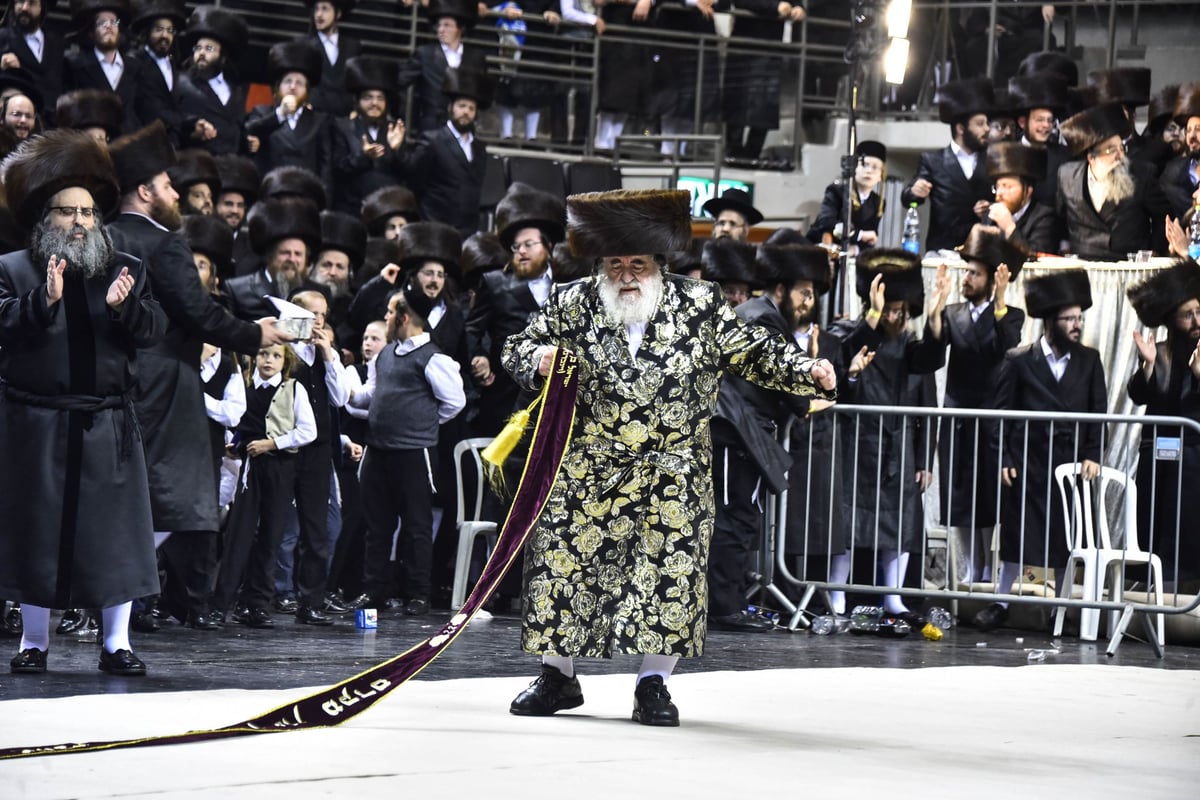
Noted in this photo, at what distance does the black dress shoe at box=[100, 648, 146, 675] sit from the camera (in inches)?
278

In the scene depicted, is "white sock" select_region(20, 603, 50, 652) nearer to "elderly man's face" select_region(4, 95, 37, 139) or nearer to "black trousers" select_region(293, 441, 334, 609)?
"black trousers" select_region(293, 441, 334, 609)

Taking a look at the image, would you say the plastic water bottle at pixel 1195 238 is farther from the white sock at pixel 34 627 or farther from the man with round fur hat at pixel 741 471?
the white sock at pixel 34 627

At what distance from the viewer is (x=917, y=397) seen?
11.2 metres

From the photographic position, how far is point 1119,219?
12430 millimetres

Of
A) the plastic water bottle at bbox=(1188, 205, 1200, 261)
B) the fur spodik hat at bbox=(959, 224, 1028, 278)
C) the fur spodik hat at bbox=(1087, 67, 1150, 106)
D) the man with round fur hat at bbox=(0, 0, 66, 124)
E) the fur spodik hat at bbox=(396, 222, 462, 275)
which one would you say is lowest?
the fur spodik hat at bbox=(396, 222, 462, 275)

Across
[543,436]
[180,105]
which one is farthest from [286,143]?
[543,436]

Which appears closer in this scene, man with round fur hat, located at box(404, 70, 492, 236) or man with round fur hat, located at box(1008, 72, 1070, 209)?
man with round fur hat, located at box(1008, 72, 1070, 209)

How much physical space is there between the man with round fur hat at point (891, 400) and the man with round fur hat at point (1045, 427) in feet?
1.51

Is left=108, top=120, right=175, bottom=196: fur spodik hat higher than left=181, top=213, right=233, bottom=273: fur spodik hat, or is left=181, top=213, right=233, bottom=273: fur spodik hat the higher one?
left=108, top=120, right=175, bottom=196: fur spodik hat

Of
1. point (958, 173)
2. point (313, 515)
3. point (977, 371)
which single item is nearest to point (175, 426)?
point (313, 515)

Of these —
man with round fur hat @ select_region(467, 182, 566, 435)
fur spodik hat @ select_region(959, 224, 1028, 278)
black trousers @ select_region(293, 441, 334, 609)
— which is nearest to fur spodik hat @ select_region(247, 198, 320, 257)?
man with round fur hat @ select_region(467, 182, 566, 435)

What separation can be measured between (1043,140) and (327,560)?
639cm

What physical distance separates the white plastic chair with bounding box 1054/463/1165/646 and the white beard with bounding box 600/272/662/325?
413cm

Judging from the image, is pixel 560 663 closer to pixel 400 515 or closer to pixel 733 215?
pixel 400 515
